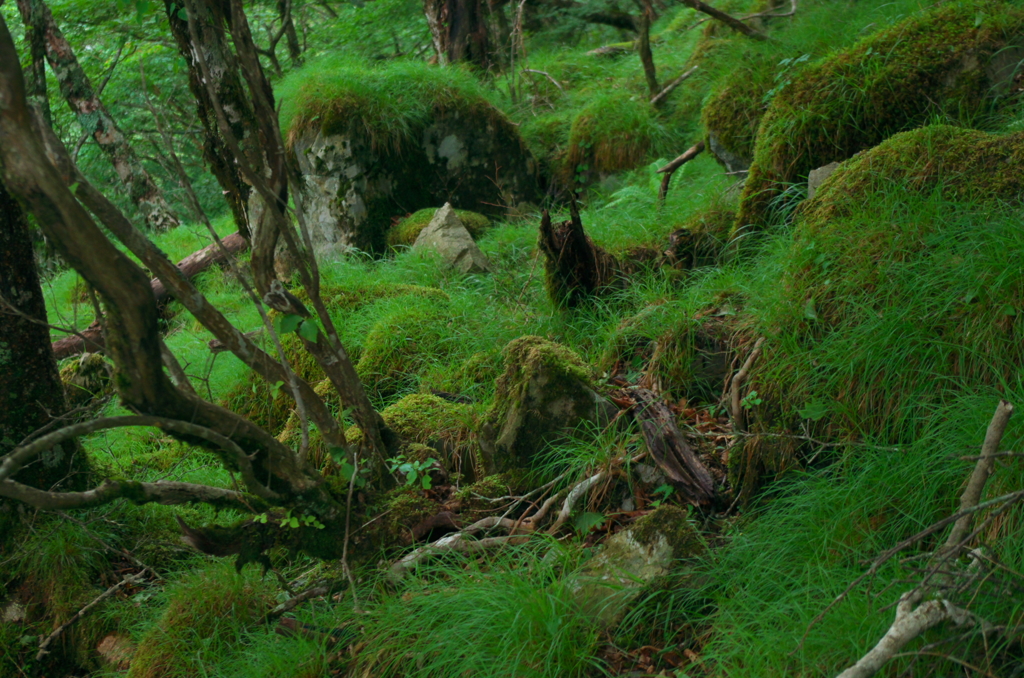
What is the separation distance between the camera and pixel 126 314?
2.05m

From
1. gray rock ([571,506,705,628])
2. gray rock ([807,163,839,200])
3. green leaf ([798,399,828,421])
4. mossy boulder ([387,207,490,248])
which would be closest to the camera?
gray rock ([571,506,705,628])

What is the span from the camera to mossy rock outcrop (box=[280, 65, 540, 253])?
6559 mm

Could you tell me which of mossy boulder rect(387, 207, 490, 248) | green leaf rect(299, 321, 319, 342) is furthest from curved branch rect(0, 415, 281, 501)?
mossy boulder rect(387, 207, 490, 248)

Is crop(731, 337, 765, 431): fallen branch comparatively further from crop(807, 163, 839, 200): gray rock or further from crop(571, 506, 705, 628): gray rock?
crop(807, 163, 839, 200): gray rock

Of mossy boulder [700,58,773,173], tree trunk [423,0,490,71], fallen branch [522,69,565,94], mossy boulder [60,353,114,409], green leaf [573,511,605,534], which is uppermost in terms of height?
tree trunk [423,0,490,71]

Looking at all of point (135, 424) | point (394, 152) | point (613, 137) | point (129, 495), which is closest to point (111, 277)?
point (135, 424)

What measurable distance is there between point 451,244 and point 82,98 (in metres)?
5.30

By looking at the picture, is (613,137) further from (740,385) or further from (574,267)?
(740,385)

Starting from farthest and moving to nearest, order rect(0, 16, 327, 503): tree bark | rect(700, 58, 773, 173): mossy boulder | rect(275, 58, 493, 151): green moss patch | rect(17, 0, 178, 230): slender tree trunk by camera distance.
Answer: rect(17, 0, 178, 230): slender tree trunk < rect(275, 58, 493, 151): green moss patch < rect(700, 58, 773, 173): mossy boulder < rect(0, 16, 327, 503): tree bark

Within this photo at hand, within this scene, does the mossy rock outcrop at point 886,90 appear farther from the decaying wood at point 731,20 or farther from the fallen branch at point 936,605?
the fallen branch at point 936,605

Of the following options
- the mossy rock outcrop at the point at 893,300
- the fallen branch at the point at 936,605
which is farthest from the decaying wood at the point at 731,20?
the fallen branch at the point at 936,605

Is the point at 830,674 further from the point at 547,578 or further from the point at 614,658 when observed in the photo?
the point at 547,578

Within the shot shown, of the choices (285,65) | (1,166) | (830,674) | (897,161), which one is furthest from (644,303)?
(285,65)

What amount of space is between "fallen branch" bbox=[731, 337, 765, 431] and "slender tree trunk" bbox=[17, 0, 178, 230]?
6212 mm
